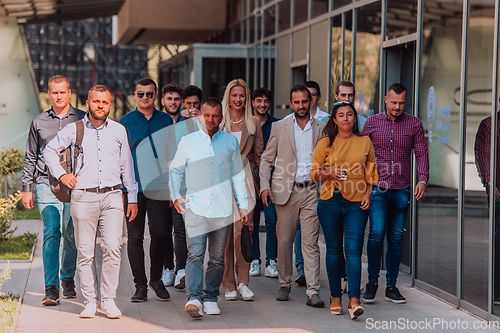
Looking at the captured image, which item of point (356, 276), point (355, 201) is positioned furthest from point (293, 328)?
point (355, 201)

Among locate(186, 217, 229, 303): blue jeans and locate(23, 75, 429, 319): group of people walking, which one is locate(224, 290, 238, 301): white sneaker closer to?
locate(23, 75, 429, 319): group of people walking

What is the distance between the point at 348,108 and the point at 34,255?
480 cm

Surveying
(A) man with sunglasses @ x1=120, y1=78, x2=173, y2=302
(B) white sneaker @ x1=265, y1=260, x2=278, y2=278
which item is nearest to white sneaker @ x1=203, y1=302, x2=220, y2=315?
(A) man with sunglasses @ x1=120, y1=78, x2=173, y2=302

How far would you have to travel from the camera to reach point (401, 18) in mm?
7531

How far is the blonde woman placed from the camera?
20.4 feet

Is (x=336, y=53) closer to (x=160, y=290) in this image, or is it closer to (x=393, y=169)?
(x=393, y=169)

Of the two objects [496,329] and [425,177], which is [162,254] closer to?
[425,177]

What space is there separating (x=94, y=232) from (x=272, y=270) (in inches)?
96.3

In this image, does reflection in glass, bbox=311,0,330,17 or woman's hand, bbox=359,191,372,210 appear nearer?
woman's hand, bbox=359,191,372,210

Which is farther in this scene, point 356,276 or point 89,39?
point 89,39

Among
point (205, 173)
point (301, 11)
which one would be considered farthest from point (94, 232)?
point (301, 11)

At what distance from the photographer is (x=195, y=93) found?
6777 millimetres

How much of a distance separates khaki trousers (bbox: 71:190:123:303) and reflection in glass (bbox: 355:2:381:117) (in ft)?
13.6

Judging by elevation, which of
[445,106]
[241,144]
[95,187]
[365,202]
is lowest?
[365,202]
